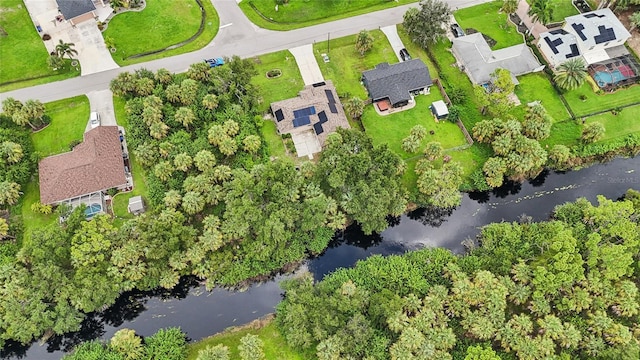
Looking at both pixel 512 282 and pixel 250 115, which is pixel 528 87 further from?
pixel 250 115

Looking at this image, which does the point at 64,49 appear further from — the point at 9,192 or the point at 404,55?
the point at 404,55

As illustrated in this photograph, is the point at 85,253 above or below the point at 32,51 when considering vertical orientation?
below

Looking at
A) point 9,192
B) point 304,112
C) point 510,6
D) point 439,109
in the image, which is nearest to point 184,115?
point 304,112

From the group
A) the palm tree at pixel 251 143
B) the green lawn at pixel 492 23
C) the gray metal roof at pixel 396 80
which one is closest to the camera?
the palm tree at pixel 251 143

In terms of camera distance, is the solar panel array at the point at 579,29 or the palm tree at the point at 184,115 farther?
the solar panel array at the point at 579,29

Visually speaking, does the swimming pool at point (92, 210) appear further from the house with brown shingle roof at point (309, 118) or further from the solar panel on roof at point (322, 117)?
the solar panel on roof at point (322, 117)

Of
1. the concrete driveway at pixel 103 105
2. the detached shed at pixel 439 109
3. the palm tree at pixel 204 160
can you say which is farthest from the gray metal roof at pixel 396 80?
the concrete driveway at pixel 103 105

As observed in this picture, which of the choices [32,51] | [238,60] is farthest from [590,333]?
[32,51]
